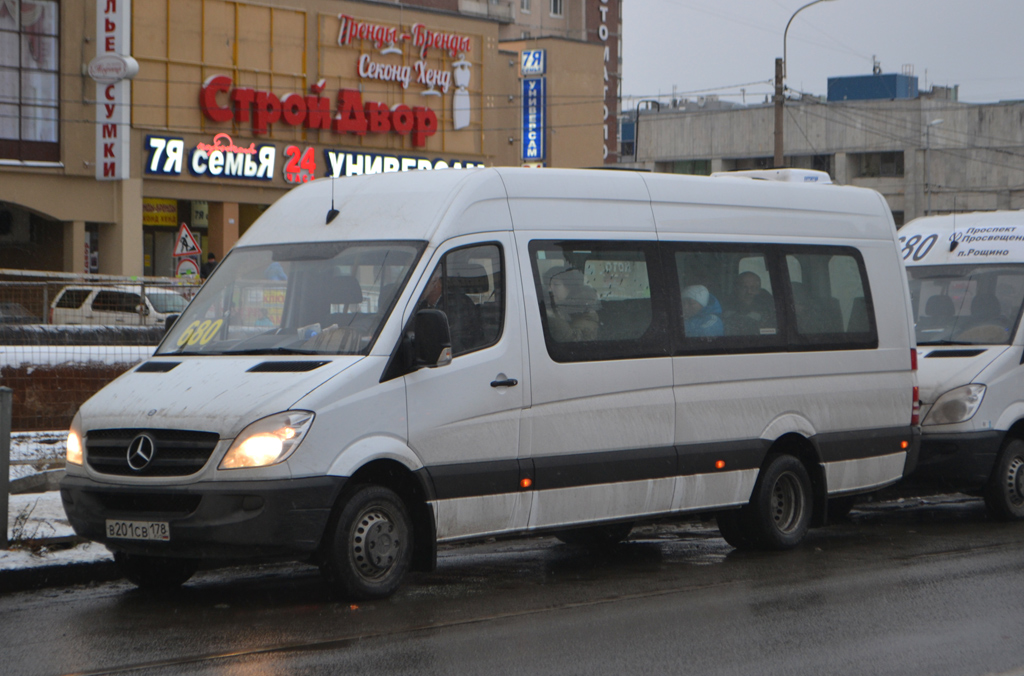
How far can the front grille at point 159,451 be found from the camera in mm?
7062

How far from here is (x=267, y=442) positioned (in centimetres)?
700

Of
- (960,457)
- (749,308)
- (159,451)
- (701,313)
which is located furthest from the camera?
(960,457)

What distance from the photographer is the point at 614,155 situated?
6569 cm

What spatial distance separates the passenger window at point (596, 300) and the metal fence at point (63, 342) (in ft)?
19.0

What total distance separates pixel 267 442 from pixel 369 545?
2.88ft

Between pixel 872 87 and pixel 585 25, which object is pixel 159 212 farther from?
pixel 872 87

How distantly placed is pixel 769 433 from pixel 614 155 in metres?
57.0

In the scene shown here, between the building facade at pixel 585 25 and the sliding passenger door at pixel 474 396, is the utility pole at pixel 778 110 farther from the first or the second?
the building facade at pixel 585 25

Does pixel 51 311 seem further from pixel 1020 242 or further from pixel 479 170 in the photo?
pixel 1020 242

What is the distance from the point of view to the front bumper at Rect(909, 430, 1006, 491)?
36.2 feet

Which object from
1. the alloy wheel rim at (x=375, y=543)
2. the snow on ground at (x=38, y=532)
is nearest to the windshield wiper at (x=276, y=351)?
the alloy wheel rim at (x=375, y=543)

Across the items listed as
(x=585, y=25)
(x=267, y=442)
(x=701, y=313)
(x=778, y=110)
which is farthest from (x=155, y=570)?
Result: (x=585, y=25)

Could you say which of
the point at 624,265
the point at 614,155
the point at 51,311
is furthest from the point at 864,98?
the point at 624,265

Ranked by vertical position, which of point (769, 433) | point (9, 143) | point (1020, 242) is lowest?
point (769, 433)
